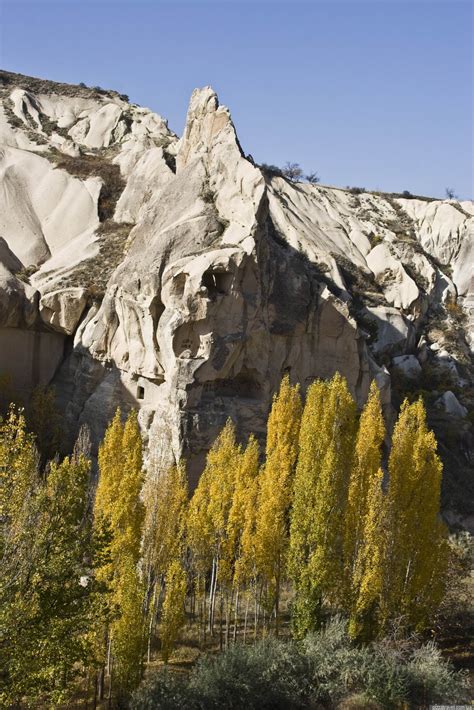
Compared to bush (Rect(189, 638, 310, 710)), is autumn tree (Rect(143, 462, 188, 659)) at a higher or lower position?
higher

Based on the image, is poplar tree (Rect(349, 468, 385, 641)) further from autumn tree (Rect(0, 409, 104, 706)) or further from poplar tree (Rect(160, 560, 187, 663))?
autumn tree (Rect(0, 409, 104, 706))

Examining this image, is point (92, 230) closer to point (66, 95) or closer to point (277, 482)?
point (277, 482)

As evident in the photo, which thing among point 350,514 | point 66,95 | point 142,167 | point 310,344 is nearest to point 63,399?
point 310,344

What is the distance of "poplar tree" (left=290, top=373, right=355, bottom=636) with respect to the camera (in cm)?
2456

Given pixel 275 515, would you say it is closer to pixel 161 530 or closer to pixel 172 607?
pixel 161 530

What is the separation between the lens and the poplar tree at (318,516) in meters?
24.6

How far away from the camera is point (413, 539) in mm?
25641

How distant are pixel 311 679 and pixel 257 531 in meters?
5.52

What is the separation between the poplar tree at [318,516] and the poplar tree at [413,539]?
1.51m

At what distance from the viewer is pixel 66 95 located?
77438 mm

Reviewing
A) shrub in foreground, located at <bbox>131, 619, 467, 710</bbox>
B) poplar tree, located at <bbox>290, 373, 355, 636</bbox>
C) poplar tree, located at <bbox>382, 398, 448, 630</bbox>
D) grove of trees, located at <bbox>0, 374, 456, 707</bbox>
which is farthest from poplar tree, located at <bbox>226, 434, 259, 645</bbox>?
poplar tree, located at <bbox>382, 398, 448, 630</bbox>

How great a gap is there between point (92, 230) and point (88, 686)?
1289 inches

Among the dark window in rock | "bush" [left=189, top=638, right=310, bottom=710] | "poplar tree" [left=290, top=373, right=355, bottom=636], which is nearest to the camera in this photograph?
"bush" [left=189, top=638, right=310, bottom=710]

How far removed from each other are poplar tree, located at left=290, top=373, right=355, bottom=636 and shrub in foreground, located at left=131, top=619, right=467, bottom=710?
5.49ft
